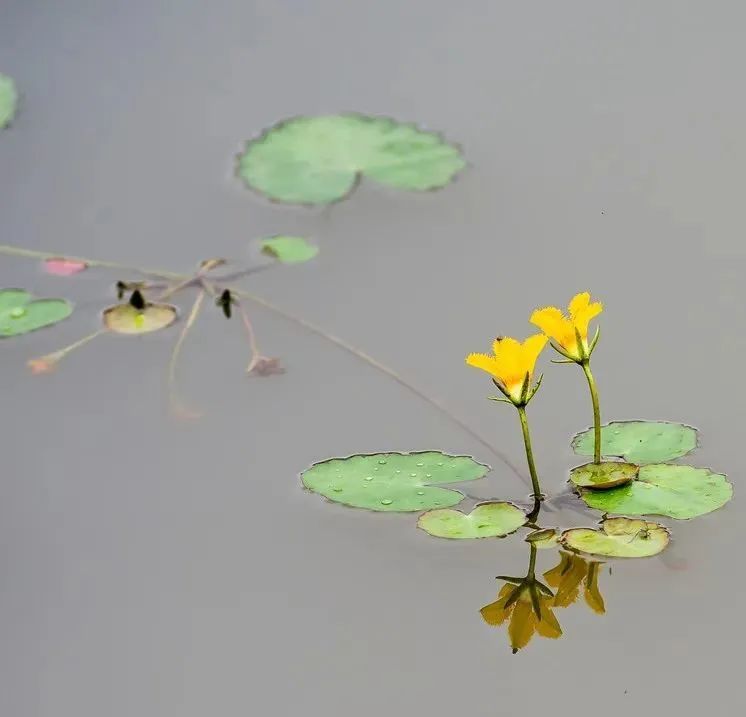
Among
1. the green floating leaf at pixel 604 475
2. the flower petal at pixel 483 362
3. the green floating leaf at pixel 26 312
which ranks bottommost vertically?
the green floating leaf at pixel 26 312

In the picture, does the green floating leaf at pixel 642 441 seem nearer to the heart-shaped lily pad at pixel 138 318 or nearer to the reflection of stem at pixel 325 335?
the reflection of stem at pixel 325 335

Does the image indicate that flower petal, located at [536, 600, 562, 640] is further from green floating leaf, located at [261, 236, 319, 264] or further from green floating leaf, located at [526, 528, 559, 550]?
green floating leaf, located at [261, 236, 319, 264]

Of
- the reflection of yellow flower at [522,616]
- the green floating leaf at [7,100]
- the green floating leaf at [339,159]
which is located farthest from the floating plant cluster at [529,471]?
the green floating leaf at [7,100]

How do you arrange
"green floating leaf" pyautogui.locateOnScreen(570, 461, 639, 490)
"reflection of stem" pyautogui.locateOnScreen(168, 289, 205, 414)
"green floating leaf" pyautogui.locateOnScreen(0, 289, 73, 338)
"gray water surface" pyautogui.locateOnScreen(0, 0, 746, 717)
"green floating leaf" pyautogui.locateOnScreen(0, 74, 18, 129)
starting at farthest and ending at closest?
"green floating leaf" pyautogui.locateOnScreen(0, 74, 18, 129) → "green floating leaf" pyautogui.locateOnScreen(0, 289, 73, 338) → "reflection of stem" pyautogui.locateOnScreen(168, 289, 205, 414) → "green floating leaf" pyautogui.locateOnScreen(570, 461, 639, 490) → "gray water surface" pyautogui.locateOnScreen(0, 0, 746, 717)

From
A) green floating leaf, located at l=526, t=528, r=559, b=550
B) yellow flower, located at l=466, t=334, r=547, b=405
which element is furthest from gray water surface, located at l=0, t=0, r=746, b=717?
yellow flower, located at l=466, t=334, r=547, b=405

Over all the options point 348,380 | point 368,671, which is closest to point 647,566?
point 368,671

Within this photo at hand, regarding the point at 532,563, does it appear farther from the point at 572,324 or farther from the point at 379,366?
the point at 379,366

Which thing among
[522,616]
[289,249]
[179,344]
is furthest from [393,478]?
[289,249]
